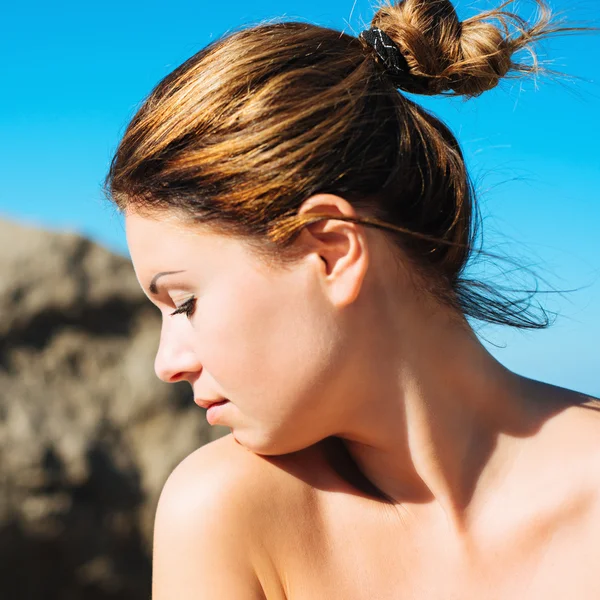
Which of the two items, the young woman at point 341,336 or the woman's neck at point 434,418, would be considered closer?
the young woman at point 341,336

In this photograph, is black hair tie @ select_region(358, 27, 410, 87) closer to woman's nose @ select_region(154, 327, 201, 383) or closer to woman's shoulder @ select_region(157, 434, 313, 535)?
woman's nose @ select_region(154, 327, 201, 383)

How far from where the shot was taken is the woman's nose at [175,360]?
5.24ft

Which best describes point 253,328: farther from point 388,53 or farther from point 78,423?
point 78,423

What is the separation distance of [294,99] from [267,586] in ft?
3.10

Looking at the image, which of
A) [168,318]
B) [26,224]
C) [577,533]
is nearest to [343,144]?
[168,318]

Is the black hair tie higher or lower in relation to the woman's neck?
higher

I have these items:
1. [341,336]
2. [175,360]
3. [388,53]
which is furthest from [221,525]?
[388,53]

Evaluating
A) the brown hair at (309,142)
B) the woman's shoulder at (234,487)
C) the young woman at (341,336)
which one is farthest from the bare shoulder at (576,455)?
the woman's shoulder at (234,487)

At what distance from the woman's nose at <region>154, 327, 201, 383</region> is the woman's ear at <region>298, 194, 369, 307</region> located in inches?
11.9

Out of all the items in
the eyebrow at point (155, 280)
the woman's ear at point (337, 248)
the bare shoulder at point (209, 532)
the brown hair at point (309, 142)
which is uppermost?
the brown hair at point (309, 142)

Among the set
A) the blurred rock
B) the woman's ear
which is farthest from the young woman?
the blurred rock

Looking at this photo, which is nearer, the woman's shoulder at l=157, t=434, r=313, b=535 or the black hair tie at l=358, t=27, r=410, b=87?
the woman's shoulder at l=157, t=434, r=313, b=535

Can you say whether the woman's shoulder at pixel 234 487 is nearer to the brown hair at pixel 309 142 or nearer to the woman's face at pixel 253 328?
the woman's face at pixel 253 328

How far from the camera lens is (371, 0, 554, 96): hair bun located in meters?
1.78
